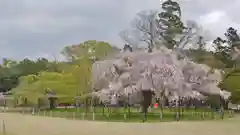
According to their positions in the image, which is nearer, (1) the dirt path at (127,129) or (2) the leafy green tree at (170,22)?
(1) the dirt path at (127,129)

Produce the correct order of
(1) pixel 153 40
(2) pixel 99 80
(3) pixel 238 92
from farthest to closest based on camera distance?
(1) pixel 153 40 → (3) pixel 238 92 → (2) pixel 99 80

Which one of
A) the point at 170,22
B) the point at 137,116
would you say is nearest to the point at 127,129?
the point at 137,116

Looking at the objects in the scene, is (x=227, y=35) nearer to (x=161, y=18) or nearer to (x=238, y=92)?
(x=161, y=18)

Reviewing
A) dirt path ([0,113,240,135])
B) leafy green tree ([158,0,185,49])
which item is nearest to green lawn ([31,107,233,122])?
dirt path ([0,113,240,135])

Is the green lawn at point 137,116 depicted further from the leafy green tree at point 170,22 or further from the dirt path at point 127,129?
the leafy green tree at point 170,22

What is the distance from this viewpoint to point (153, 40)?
4350 centimetres

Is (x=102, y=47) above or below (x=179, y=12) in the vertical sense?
below

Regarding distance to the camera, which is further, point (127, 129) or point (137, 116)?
point (137, 116)

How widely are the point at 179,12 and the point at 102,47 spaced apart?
14465 mm

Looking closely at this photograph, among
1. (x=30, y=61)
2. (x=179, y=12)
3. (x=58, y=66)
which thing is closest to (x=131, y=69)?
(x=58, y=66)

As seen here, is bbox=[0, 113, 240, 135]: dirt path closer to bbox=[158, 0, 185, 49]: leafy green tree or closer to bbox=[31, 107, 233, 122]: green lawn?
bbox=[31, 107, 233, 122]: green lawn

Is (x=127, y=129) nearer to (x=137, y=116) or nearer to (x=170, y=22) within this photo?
(x=137, y=116)

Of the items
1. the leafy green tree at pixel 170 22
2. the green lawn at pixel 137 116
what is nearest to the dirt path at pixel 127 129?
the green lawn at pixel 137 116

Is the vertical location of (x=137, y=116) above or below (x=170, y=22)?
below
